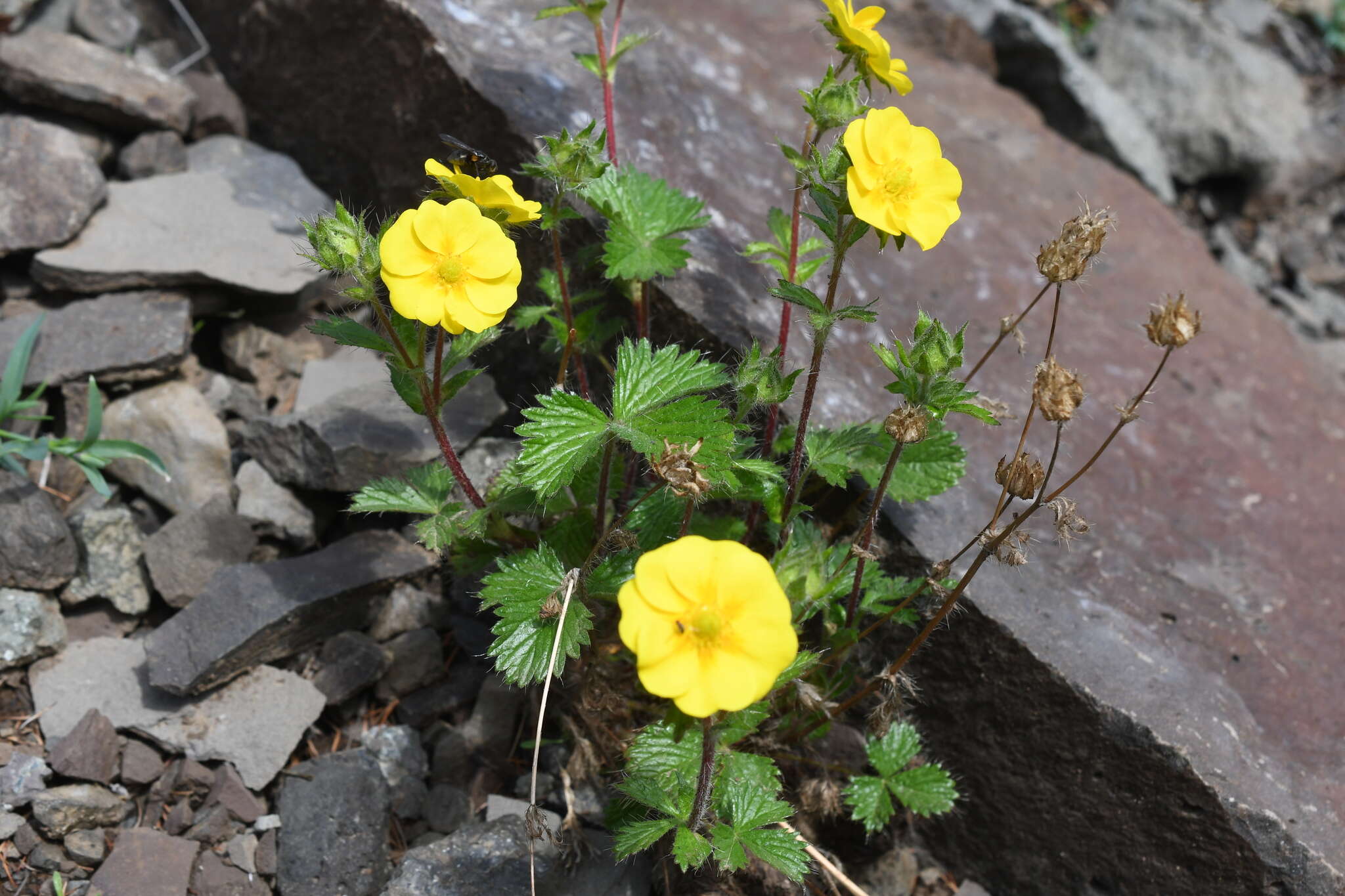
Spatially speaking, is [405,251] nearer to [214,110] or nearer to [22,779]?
[22,779]

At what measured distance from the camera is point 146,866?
91.3 inches

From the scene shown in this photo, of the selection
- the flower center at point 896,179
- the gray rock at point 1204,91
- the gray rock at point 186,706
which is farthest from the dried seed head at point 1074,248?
the gray rock at point 1204,91

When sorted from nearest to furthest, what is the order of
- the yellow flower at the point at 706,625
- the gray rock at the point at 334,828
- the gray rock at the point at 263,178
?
the yellow flower at the point at 706,625 < the gray rock at the point at 334,828 < the gray rock at the point at 263,178

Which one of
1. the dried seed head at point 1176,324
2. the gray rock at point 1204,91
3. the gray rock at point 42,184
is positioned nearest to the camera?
the dried seed head at point 1176,324

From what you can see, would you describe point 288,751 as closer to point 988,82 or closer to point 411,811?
point 411,811

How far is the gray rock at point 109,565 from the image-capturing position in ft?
9.11

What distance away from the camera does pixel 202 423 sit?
3115mm

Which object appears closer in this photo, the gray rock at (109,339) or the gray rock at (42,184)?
the gray rock at (109,339)

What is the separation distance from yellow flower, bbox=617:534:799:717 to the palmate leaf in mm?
505

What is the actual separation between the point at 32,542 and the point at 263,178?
1656 millimetres

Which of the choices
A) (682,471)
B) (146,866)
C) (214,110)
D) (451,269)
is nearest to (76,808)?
(146,866)

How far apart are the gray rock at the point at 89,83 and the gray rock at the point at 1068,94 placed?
3.90 metres

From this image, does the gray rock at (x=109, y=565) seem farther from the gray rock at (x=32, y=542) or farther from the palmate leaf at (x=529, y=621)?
the palmate leaf at (x=529, y=621)

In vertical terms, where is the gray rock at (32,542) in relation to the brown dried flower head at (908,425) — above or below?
below
